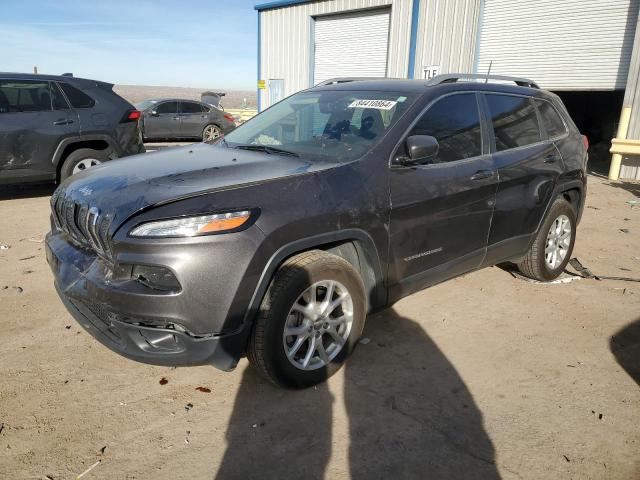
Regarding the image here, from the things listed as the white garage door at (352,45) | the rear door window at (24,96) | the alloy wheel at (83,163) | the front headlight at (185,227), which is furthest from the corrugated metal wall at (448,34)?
the front headlight at (185,227)

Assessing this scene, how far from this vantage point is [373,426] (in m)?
2.61

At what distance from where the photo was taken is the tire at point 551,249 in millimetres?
4418

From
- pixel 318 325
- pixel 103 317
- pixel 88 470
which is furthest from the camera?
pixel 318 325

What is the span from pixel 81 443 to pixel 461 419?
1971 mm

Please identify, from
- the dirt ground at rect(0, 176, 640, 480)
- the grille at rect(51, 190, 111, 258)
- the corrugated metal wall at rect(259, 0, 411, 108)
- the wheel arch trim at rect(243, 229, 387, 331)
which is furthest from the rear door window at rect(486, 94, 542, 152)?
the corrugated metal wall at rect(259, 0, 411, 108)

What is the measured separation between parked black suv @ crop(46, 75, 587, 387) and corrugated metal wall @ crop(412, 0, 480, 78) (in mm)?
9083

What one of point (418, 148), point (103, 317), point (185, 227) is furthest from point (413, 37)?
point (103, 317)

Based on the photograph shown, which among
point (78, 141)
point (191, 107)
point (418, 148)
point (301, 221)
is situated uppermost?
point (418, 148)

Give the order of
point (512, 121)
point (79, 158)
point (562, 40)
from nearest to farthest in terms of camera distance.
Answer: point (512, 121), point (79, 158), point (562, 40)

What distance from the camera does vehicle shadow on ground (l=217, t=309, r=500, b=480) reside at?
2.32 metres

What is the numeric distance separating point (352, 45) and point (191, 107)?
5.50 meters

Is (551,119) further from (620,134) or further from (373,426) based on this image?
(620,134)

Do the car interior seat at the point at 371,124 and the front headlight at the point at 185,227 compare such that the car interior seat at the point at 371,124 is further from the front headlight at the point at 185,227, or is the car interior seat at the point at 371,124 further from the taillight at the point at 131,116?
the taillight at the point at 131,116

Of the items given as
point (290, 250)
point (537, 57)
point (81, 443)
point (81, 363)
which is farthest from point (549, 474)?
point (537, 57)
